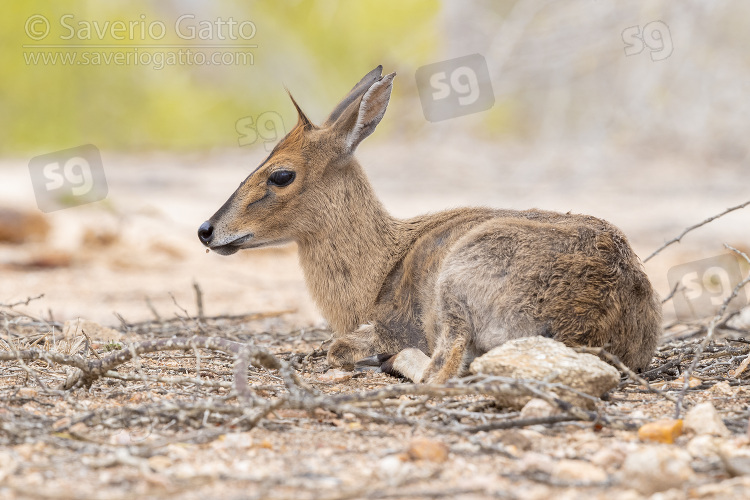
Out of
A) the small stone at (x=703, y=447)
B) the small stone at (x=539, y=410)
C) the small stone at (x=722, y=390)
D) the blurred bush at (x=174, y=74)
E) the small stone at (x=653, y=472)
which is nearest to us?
the small stone at (x=653, y=472)

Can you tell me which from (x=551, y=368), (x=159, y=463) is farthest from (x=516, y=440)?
(x=159, y=463)

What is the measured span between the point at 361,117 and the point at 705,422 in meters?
2.61

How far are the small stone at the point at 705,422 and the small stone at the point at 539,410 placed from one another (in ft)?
1.53

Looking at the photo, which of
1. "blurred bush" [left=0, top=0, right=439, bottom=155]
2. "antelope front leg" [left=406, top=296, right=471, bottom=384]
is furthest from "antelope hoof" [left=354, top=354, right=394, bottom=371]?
"blurred bush" [left=0, top=0, right=439, bottom=155]

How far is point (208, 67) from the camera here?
20344 millimetres

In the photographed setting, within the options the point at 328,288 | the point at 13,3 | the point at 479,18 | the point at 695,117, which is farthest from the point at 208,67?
the point at 328,288

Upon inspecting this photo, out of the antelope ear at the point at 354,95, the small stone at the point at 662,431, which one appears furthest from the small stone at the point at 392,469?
the antelope ear at the point at 354,95

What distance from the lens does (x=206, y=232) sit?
15.4 ft

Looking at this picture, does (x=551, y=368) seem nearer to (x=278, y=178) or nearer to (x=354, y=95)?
(x=278, y=178)

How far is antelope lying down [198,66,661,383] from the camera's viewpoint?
3.75m

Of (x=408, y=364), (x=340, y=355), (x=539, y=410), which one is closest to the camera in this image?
(x=539, y=410)

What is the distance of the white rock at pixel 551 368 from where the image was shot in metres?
3.27

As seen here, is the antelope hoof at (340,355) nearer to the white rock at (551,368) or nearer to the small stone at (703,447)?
the white rock at (551,368)

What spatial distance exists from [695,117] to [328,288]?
11.0m
